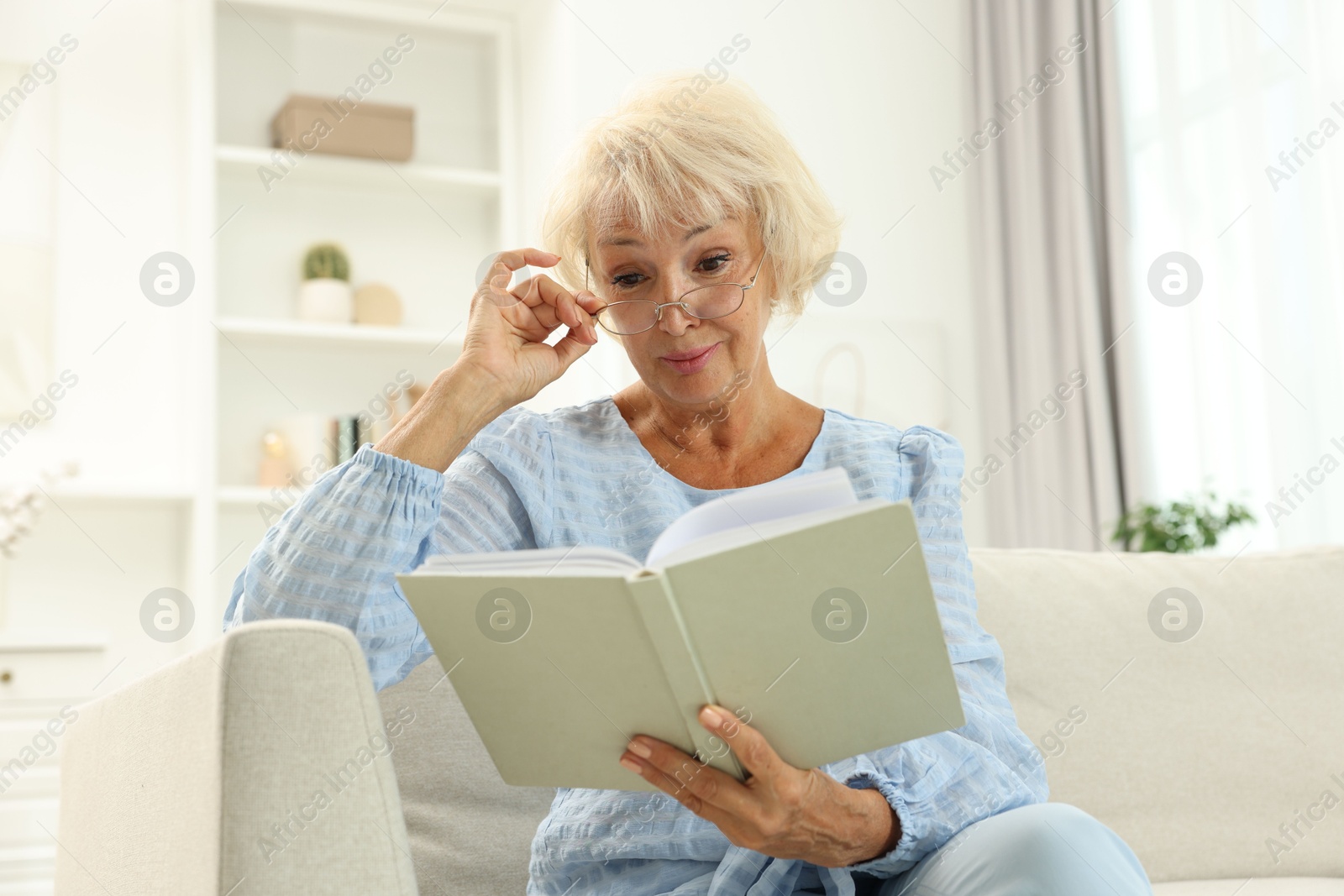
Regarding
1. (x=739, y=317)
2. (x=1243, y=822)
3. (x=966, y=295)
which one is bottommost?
(x=1243, y=822)

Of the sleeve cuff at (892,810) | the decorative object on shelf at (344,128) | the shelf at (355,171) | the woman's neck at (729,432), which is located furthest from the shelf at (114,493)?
the sleeve cuff at (892,810)

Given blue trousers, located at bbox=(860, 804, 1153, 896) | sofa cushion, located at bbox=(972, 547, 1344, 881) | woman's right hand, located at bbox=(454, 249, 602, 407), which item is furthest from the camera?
sofa cushion, located at bbox=(972, 547, 1344, 881)

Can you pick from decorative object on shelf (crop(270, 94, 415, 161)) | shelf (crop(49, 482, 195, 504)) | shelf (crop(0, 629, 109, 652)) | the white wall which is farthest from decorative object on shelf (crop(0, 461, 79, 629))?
the white wall

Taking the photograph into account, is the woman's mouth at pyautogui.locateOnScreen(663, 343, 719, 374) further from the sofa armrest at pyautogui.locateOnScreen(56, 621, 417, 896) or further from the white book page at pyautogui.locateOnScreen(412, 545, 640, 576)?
the sofa armrest at pyautogui.locateOnScreen(56, 621, 417, 896)

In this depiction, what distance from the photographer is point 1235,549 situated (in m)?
3.25

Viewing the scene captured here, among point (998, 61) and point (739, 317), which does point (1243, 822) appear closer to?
point (739, 317)

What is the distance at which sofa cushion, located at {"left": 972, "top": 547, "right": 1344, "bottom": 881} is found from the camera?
1.58 meters

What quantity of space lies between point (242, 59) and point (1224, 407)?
3.05 metres

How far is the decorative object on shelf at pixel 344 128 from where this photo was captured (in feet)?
11.5

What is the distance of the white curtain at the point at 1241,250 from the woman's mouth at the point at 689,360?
226cm

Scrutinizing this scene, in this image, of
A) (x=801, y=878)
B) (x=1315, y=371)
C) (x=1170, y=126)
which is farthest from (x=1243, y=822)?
(x=1170, y=126)

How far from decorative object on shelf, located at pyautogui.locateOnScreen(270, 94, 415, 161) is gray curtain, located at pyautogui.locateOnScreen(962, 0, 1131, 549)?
73.4 inches

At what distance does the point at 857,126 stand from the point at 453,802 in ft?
10.1

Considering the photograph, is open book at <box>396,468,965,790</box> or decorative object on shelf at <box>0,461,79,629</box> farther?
decorative object on shelf at <box>0,461,79,629</box>
